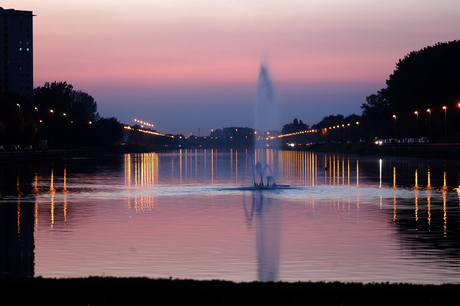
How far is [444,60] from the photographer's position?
112 meters

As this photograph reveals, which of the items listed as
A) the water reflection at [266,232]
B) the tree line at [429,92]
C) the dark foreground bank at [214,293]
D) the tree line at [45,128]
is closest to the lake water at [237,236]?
the water reflection at [266,232]

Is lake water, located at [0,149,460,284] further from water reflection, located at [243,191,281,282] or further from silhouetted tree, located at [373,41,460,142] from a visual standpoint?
silhouetted tree, located at [373,41,460,142]

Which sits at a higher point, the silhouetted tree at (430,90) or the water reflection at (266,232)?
the silhouetted tree at (430,90)

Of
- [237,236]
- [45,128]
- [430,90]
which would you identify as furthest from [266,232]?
[45,128]

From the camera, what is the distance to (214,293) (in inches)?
305

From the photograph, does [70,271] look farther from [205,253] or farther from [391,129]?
[391,129]

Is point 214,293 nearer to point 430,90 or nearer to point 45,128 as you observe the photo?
point 430,90

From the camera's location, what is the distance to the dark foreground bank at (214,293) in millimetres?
7480

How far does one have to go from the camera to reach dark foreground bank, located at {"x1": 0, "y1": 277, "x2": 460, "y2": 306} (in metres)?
7.48

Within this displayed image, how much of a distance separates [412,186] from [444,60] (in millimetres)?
87076

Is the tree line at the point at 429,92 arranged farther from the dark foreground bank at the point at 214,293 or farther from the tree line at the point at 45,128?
the dark foreground bank at the point at 214,293

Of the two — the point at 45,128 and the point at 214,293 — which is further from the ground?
the point at 45,128

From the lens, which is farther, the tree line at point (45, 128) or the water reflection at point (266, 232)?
the tree line at point (45, 128)

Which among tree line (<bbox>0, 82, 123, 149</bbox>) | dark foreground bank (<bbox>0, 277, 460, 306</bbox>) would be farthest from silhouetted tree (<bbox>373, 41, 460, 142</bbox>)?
dark foreground bank (<bbox>0, 277, 460, 306</bbox>)
